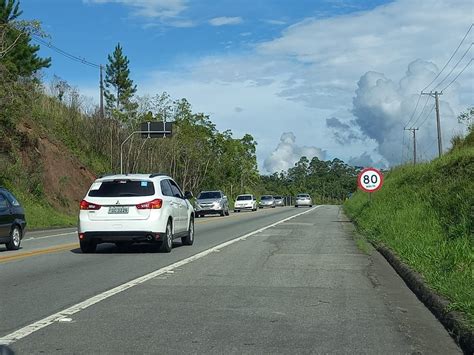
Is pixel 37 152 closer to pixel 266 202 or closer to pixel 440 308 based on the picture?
pixel 440 308

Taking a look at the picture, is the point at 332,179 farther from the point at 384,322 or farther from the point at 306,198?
the point at 384,322

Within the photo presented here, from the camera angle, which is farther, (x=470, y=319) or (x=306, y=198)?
(x=306, y=198)

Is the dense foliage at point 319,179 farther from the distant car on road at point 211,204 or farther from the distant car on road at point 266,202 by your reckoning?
the distant car on road at point 211,204

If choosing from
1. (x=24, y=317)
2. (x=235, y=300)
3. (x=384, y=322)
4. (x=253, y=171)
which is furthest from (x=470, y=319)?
(x=253, y=171)

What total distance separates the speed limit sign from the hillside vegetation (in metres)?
0.85

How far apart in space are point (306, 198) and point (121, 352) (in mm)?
71094

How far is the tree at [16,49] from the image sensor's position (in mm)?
31828

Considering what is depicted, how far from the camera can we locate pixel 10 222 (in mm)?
16953

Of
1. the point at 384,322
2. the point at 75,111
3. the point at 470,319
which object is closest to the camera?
the point at 470,319

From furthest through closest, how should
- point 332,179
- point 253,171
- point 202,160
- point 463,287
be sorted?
point 332,179 < point 253,171 < point 202,160 < point 463,287

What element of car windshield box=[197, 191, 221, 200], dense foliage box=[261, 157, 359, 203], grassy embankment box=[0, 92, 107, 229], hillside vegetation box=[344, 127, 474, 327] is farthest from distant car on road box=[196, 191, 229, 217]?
dense foliage box=[261, 157, 359, 203]

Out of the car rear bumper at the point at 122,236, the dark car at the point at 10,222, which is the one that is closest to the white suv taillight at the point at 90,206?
the car rear bumper at the point at 122,236

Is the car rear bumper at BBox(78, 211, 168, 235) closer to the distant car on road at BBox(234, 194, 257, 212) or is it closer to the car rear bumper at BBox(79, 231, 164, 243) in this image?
the car rear bumper at BBox(79, 231, 164, 243)

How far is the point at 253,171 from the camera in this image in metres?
91.1
